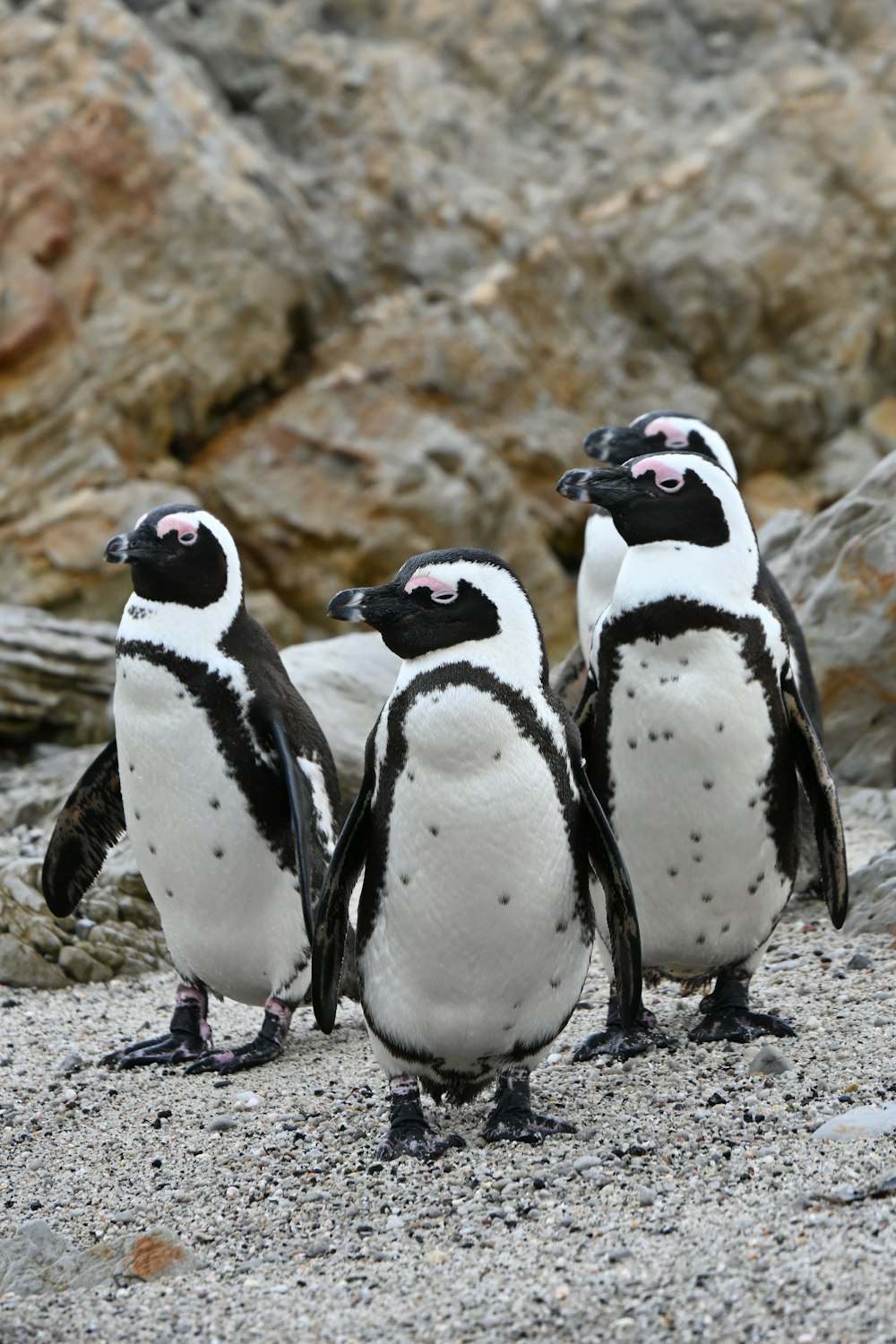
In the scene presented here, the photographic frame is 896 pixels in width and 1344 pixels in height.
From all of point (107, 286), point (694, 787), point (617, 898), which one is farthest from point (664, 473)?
point (107, 286)

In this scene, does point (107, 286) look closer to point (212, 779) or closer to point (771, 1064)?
point (212, 779)

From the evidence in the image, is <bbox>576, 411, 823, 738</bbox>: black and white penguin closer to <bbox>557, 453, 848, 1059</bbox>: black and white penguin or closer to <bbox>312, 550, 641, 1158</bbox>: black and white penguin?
<bbox>557, 453, 848, 1059</bbox>: black and white penguin

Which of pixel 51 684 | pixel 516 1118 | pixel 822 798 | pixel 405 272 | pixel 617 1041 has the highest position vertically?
pixel 405 272

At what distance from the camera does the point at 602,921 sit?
3.87 meters

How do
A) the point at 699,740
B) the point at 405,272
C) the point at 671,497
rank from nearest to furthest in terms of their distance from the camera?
the point at 699,740 → the point at 671,497 → the point at 405,272

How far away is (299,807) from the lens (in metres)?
4.26

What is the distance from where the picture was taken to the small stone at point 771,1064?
12.3ft

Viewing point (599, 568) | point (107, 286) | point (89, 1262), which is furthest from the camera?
point (107, 286)

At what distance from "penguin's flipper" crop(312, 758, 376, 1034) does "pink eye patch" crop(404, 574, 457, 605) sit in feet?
1.34

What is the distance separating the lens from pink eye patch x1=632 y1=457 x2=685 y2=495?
4.10m

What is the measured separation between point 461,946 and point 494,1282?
81 cm

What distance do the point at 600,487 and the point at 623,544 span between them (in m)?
1.73

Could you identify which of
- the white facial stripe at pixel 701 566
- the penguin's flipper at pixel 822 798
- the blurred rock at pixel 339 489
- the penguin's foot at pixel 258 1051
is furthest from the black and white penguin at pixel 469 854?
the blurred rock at pixel 339 489

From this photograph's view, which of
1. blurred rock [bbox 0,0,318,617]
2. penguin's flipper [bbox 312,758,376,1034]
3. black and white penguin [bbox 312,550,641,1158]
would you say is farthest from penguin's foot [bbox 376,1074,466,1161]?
blurred rock [bbox 0,0,318,617]
